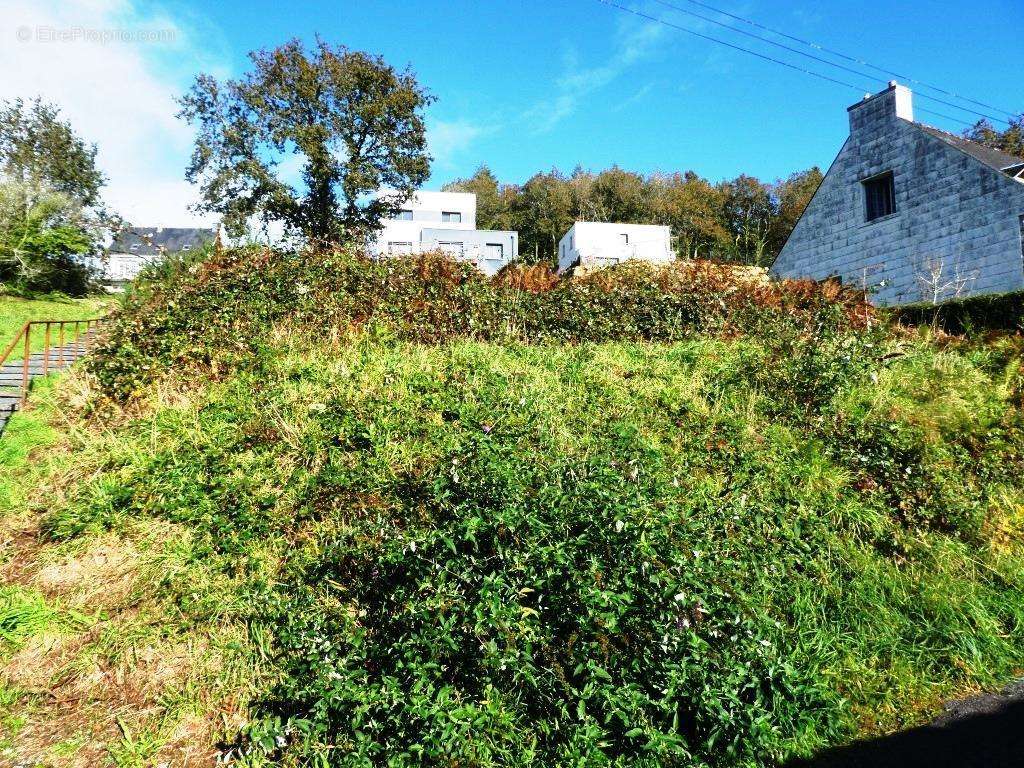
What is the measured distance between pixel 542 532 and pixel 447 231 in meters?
38.8

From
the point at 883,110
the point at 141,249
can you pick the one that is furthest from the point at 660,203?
the point at 141,249

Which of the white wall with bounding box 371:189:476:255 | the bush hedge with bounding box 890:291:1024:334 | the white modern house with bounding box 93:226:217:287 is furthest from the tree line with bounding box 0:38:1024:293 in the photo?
the white wall with bounding box 371:189:476:255

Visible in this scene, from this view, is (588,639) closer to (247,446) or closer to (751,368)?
(247,446)

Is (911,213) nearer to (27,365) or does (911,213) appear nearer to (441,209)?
(27,365)

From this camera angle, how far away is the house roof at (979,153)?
1463 centimetres

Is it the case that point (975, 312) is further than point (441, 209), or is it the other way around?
point (441, 209)

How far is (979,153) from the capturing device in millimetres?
15641

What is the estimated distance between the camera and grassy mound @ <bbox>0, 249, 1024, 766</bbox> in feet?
8.48

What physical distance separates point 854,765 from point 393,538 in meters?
2.53

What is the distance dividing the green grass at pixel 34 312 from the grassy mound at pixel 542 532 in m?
6.84

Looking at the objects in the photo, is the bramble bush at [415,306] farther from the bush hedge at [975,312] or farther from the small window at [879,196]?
the small window at [879,196]

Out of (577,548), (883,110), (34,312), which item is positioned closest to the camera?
(577,548)

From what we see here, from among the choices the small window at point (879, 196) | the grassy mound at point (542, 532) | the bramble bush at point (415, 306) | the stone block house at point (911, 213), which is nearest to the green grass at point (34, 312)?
the bramble bush at point (415, 306)

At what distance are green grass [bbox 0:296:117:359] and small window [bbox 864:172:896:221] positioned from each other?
2023cm
